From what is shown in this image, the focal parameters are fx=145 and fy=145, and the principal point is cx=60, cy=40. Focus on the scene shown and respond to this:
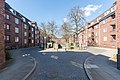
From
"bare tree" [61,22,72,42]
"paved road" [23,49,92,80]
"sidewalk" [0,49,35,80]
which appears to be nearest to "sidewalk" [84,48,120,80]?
"paved road" [23,49,92,80]

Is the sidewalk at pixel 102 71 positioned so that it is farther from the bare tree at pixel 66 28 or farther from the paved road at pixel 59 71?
the bare tree at pixel 66 28

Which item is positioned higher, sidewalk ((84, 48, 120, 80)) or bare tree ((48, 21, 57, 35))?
bare tree ((48, 21, 57, 35))

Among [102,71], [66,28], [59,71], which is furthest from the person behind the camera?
[66,28]

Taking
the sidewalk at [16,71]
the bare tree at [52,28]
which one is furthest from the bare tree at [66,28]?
the sidewalk at [16,71]

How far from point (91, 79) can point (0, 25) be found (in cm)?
809

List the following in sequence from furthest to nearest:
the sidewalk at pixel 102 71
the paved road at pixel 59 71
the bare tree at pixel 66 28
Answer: the bare tree at pixel 66 28 → the paved road at pixel 59 71 → the sidewalk at pixel 102 71

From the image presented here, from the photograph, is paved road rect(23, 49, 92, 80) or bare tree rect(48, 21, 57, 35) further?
bare tree rect(48, 21, 57, 35)

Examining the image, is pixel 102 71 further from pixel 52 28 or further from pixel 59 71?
pixel 52 28

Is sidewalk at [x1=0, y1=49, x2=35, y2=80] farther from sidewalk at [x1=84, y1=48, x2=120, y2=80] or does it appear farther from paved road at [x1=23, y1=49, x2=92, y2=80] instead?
sidewalk at [x1=84, y1=48, x2=120, y2=80]

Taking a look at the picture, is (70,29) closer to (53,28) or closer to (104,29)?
(104,29)

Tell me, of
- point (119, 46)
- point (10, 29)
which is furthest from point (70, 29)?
point (119, 46)

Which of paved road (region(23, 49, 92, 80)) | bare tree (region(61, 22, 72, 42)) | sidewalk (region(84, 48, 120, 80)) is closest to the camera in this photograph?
sidewalk (region(84, 48, 120, 80))

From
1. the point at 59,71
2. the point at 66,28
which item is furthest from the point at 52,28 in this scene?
the point at 59,71

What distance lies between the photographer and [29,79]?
880 cm
